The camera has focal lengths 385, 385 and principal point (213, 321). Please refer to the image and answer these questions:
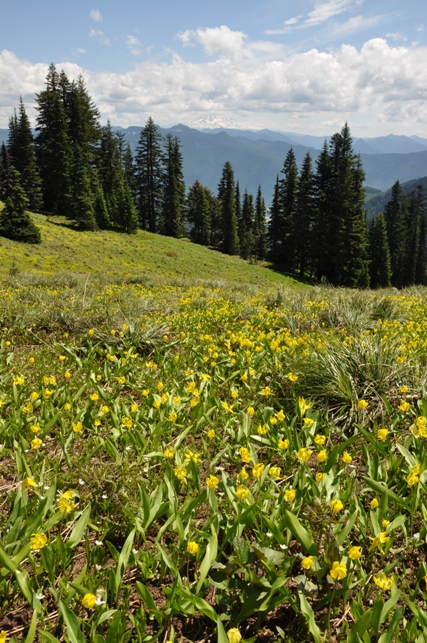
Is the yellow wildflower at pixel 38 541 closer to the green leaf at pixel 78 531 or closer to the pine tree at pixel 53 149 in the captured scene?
the green leaf at pixel 78 531

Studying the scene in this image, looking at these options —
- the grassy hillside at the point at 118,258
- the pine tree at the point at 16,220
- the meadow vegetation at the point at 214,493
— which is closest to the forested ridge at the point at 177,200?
the pine tree at the point at 16,220

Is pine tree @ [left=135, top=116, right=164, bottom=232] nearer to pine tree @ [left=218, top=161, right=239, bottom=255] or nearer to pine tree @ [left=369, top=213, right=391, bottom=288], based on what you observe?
pine tree @ [left=218, top=161, right=239, bottom=255]

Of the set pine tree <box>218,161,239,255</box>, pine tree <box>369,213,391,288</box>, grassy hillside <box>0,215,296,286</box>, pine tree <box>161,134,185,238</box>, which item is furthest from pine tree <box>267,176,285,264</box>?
pine tree <box>161,134,185,238</box>

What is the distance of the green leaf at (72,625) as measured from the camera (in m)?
1.49

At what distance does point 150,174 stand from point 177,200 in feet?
20.4

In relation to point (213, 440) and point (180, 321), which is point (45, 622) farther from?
point (180, 321)

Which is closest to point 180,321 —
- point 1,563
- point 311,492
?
point 311,492

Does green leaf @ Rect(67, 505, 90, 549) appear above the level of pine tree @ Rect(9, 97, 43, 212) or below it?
below

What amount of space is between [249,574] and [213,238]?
68.7 m

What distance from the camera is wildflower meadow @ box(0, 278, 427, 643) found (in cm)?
163

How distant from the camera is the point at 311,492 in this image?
2.26 metres

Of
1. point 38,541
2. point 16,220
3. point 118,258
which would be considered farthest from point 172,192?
point 38,541

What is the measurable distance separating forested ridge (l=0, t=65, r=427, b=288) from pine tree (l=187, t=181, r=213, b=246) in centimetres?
16

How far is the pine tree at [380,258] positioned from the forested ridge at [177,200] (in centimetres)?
13
